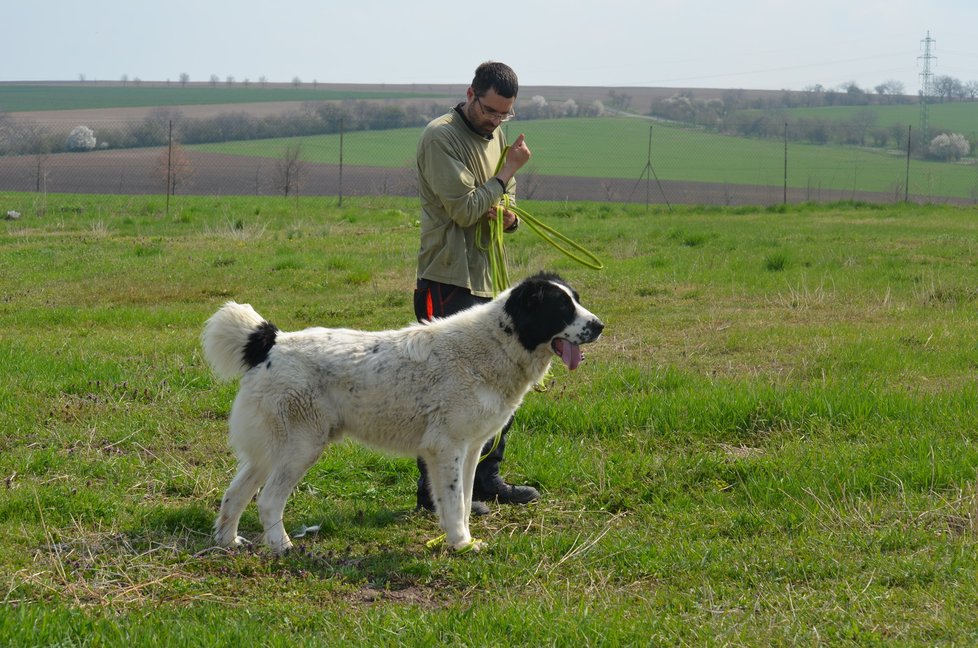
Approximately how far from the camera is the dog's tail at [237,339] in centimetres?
543

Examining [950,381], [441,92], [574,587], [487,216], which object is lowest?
[574,587]

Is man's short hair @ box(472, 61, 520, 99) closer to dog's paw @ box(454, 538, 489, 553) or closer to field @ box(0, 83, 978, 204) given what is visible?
dog's paw @ box(454, 538, 489, 553)

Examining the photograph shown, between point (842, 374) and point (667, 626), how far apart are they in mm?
4957

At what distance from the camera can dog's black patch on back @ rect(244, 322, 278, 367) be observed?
545cm

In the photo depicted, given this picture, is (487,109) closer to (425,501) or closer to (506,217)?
(506,217)

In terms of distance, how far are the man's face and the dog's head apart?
3.37 feet

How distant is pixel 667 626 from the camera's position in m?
4.34

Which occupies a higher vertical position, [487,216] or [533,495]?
[487,216]

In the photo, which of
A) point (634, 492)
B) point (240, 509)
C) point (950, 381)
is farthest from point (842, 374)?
point (240, 509)

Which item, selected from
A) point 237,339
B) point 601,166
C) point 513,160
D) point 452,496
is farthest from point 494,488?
point 601,166

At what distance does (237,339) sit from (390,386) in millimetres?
878

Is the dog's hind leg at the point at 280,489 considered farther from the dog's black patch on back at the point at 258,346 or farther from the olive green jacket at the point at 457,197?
the olive green jacket at the point at 457,197

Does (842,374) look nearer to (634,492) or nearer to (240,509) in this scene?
(634,492)

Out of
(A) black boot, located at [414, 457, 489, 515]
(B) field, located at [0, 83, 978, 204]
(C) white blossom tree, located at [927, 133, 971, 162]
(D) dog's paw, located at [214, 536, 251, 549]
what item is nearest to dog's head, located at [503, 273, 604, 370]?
(A) black boot, located at [414, 457, 489, 515]
